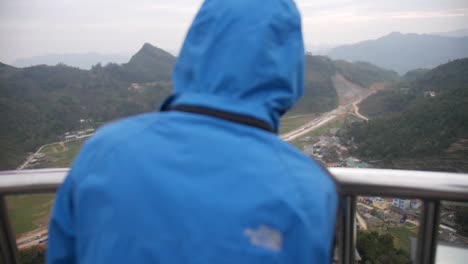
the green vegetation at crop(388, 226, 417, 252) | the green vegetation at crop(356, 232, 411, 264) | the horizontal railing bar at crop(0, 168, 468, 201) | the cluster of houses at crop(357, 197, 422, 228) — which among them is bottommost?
the green vegetation at crop(356, 232, 411, 264)

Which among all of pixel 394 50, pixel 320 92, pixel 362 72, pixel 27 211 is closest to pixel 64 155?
pixel 27 211

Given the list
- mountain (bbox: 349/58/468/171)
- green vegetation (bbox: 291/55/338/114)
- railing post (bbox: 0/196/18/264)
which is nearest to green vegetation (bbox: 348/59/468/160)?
mountain (bbox: 349/58/468/171)

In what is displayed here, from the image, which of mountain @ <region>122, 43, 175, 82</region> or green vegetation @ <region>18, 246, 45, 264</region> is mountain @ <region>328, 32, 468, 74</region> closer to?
mountain @ <region>122, 43, 175, 82</region>

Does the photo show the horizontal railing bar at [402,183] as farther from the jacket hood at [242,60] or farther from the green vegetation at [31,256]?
the green vegetation at [31,256]

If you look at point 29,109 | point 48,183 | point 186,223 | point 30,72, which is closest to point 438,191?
point 186,223

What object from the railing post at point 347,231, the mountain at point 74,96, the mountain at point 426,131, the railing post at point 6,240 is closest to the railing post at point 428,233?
the railing post at point 347,231

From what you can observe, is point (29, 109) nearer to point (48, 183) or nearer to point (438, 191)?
point (48, 183)

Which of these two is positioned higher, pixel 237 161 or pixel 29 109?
pixel 29 109
